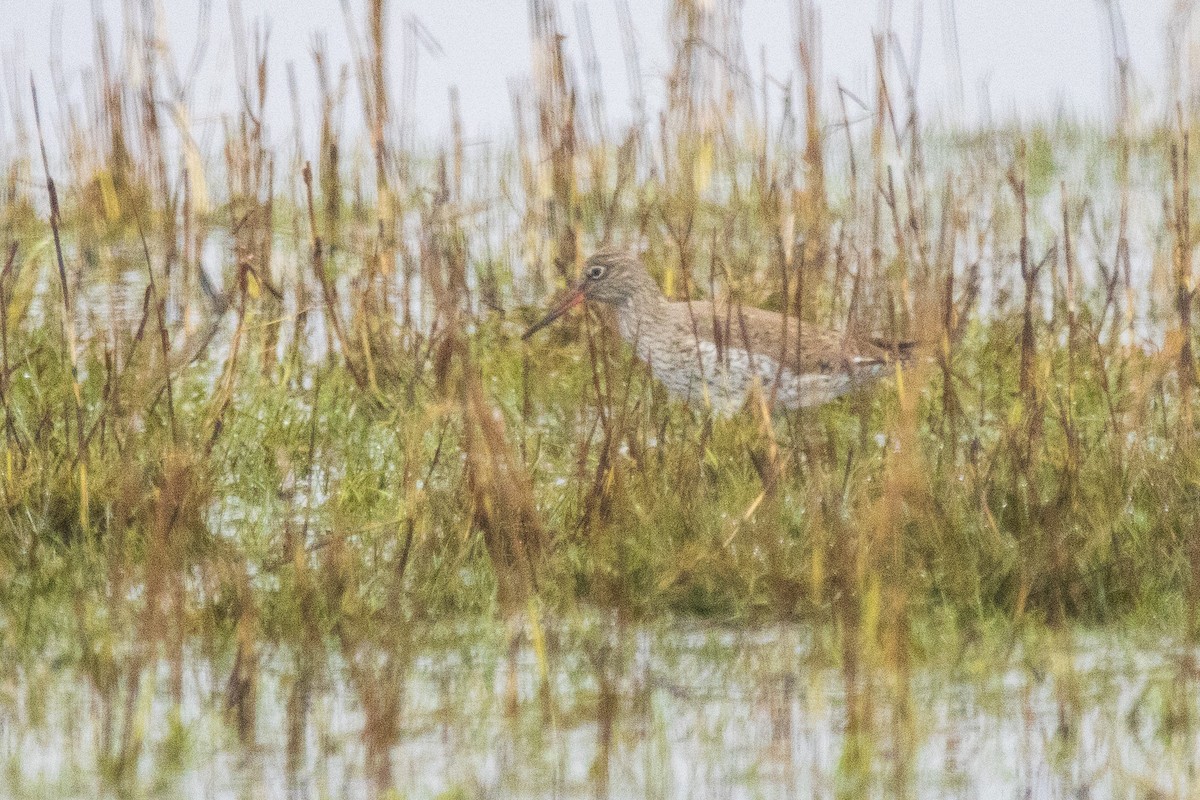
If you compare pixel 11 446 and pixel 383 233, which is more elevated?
pixel 383 233

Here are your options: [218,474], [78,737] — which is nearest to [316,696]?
[78,737]

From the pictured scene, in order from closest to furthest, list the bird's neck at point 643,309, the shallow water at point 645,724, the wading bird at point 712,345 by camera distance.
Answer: the shallow water at point 645,724 → the wading bird at point 712,345 → the bird's neck at point 643,309

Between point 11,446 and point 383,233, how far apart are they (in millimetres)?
1592

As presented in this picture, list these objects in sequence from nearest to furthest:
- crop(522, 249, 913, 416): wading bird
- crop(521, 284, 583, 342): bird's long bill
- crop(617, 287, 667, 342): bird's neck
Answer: crop(522, 249, 913, 416): wading bird, crop(617, 287, 667, 342): bird's neck, crop(521, 284, 583, 342): bird's long bill

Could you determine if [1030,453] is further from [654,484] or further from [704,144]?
[704,144]

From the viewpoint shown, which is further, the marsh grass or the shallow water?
the marsh grass

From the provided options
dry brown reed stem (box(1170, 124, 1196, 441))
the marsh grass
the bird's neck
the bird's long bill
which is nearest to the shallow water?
the marsh grass

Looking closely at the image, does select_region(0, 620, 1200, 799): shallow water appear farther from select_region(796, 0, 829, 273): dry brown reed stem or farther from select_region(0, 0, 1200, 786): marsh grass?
select_region(796, 0, 829, 273): dry brown reed stem

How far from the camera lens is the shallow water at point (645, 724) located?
8.29 ft

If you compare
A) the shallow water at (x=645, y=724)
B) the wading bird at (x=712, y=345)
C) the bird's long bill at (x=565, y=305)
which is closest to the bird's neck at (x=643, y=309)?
the wading bird at (x=712, y=345)

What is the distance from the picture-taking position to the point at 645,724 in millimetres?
2787

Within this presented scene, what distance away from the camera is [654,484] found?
3891mm

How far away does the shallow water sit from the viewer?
253 centimetres

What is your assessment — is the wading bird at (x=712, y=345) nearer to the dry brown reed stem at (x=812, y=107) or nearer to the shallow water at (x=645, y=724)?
the dry brown reed stem at (x=812, y=107)
